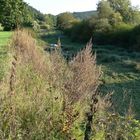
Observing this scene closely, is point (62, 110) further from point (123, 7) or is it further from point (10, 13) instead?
point (123, 7)

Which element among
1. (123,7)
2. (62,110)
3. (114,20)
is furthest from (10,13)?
(62,110)

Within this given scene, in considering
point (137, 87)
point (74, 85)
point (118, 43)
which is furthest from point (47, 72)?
point (118, 43)

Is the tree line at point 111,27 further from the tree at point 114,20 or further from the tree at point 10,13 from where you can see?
the tree at point 10,13

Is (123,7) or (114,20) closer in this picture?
(114,20)

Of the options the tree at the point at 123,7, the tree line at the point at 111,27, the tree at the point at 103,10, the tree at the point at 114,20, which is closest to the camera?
the tree line at the point at 111,27

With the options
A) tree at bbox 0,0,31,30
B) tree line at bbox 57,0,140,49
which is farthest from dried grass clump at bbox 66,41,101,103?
tree at bbox 0,0,31,30

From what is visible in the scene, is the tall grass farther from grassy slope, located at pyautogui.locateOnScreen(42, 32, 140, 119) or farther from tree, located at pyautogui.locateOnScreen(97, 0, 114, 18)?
tree, located at pyautogui.locateOnScreen(97, 0, 114, 18)

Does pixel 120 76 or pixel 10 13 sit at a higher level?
pixel 10 13

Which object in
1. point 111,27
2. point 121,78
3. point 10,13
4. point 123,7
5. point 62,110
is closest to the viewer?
point 62,110

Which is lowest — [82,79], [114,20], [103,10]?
[114,20]

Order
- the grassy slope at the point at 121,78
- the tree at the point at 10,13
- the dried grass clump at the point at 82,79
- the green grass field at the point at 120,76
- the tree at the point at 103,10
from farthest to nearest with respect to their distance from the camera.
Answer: the tree at the point at 103,10
the tree at the point at 10,13
the grassy slope at the point at 121,78
the green grass field at the point at 120,76
the dried grass clump at the point at 82,79

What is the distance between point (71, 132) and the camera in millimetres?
6512

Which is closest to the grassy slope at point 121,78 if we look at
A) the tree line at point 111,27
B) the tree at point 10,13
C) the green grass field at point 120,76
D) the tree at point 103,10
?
the green grass field at point 120,76

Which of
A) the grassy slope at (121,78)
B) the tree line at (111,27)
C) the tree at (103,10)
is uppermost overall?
the tree at (103,10)
